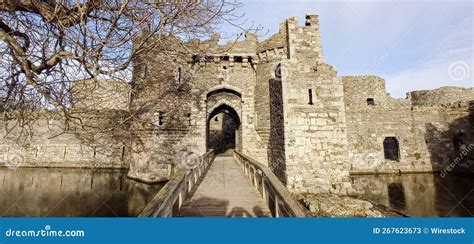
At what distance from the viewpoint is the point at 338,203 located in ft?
23.6

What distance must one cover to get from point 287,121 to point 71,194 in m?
10.5

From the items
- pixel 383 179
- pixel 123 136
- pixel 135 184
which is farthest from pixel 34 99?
pixel 383 179

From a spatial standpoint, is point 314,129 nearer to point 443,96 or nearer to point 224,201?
point 224,201

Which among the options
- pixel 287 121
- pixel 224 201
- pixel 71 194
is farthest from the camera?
pixel 71 194

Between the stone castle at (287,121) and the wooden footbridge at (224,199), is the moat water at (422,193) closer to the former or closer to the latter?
the stone castle at (287,121)

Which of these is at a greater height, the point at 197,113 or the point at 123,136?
the point at 197,113

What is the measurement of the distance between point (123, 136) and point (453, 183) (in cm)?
1505

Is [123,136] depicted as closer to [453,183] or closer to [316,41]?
[316,41]

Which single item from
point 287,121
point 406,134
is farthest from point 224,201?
point 406,134

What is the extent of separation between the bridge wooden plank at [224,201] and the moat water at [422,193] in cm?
589

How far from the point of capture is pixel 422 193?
10219 millimetres

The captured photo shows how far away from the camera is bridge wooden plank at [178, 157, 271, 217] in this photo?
426 cm

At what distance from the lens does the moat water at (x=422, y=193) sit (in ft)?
26.1

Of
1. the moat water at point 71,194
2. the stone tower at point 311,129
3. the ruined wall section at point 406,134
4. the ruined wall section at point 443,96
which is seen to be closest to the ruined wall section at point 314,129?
the stone tower at point 311,129
